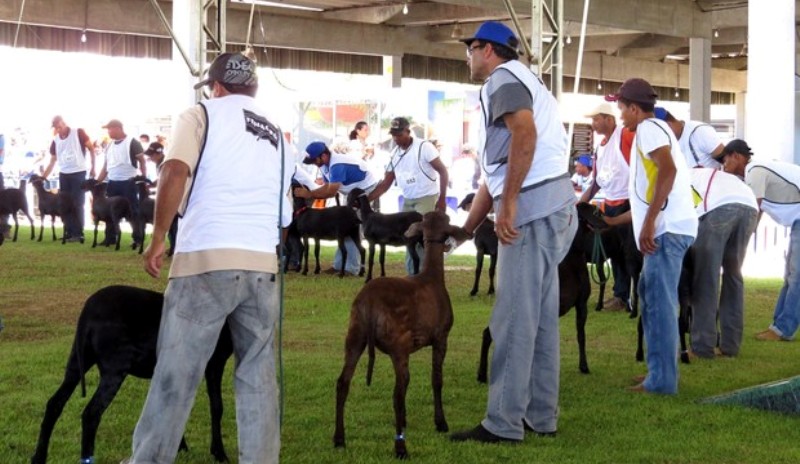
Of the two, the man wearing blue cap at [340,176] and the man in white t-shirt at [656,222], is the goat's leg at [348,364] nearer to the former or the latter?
the man in white t-shirt at [656,222]

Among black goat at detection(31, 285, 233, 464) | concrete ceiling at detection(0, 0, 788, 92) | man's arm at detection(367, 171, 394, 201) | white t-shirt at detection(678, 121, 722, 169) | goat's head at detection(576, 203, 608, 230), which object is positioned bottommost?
black goat at detection(31, 285, 233, 464)

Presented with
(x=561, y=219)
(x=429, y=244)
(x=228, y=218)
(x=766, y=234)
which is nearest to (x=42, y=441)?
(x=228, y=218)

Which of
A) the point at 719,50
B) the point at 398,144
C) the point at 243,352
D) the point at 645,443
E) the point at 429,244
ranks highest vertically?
the point at 719,50

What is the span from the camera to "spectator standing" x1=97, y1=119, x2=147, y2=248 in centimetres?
2025

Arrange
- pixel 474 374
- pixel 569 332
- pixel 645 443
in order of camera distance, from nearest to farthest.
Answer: pixel 645 443, pixel 474 374, pixel 569 332

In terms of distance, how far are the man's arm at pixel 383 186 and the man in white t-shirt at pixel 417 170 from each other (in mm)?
387

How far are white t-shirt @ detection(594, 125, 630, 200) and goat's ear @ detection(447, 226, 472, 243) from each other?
16.4 feet

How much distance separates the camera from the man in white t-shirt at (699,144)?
33.5 ft

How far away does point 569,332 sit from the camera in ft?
35.8

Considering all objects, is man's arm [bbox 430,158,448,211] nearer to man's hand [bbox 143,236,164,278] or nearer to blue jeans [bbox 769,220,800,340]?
blue jeans [bbox 769,220,800,340]

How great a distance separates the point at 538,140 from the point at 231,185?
1914 millimetres

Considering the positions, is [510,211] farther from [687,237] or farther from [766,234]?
[766,234]

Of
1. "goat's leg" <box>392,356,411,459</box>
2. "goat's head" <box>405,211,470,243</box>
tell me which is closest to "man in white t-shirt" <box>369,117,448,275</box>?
"goat's head" <box>405,211,470,243</box>

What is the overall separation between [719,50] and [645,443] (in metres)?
37.8
